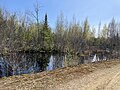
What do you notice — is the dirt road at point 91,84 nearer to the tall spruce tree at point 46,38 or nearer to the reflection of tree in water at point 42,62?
the reflection of tree in water at point 42,62

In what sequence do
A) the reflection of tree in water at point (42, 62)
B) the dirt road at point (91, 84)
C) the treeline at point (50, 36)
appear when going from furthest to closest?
the treeline at point (50, 36)
the reflection of tree in water at point (42, 62)
the dirt road at point (91, 84)

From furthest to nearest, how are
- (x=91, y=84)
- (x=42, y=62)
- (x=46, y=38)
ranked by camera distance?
(x=46, y=38) → (x=42, y=62) → (x=91, y=84)

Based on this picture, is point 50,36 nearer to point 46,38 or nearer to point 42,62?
point 46,38

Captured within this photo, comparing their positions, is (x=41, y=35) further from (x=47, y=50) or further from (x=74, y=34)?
(x=74, y=34)

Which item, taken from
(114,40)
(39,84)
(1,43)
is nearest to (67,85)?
(39,84)

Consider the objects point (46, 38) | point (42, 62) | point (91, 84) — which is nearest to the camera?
point (91, 84)

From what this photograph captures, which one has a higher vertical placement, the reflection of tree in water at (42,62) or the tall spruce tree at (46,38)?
the tall spruce tree at (46,38)

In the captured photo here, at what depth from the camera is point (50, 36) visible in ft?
214

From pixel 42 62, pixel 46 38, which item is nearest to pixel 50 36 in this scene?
pixel 46 38

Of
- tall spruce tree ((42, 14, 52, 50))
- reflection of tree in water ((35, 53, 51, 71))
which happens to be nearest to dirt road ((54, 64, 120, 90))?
reflection of tree in water ((35, 53, 51, 71))

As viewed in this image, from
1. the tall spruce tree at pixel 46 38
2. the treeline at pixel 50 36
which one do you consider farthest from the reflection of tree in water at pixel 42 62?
the tall spruce tree at pixel 46 38

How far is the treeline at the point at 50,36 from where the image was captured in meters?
50.1

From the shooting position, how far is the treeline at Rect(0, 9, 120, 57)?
50.1 m

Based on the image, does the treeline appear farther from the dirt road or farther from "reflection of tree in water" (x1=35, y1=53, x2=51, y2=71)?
the dirt road
